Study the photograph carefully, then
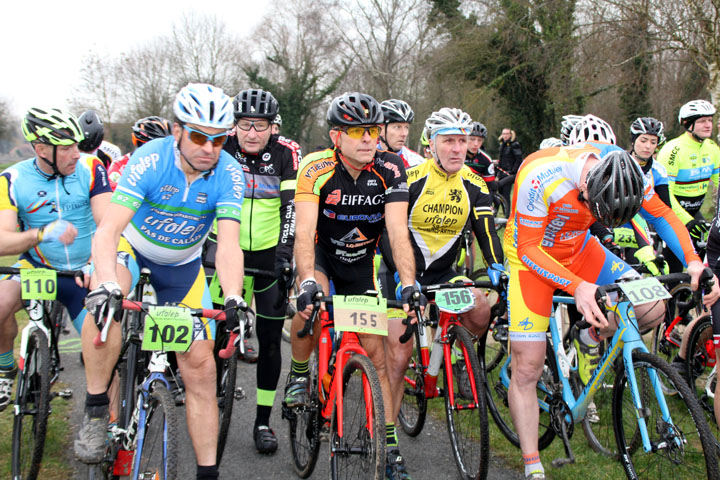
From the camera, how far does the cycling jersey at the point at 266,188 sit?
15.5ft

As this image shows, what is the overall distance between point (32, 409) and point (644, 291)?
3717 millimetres

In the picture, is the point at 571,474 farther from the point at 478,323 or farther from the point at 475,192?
the point at 475,192

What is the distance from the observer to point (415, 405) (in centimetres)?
482

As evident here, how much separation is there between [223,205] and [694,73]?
85.1 ft

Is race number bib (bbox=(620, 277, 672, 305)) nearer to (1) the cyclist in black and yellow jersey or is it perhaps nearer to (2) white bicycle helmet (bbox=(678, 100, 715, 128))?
(1) the cyclist in black and yellow jersey

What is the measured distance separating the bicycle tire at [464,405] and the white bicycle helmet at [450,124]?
1.49 metres

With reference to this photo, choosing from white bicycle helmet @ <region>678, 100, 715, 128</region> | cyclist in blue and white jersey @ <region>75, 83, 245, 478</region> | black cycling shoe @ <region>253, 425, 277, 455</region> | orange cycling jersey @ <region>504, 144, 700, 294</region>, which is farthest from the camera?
white bicycle helmet @ <region>678, 100, 715, 128</region>

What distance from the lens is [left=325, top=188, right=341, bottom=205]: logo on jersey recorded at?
398 cm

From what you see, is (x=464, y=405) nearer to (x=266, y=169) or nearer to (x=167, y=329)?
(x=167, y=329)

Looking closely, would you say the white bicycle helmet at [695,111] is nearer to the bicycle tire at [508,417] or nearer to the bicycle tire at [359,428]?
the bicycle tire at [508,417]

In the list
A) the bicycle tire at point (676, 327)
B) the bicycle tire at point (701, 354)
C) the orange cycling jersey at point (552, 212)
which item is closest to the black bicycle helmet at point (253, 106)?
the orange cycling jersey at point (552, 212)

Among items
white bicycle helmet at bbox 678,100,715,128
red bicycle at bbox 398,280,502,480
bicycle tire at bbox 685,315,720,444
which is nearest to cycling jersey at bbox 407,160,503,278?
red bicycle at bbox 398,280,502,480

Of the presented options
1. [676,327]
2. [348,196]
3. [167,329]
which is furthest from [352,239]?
[676,327]

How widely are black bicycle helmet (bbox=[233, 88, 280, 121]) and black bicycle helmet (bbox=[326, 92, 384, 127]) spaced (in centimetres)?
82
